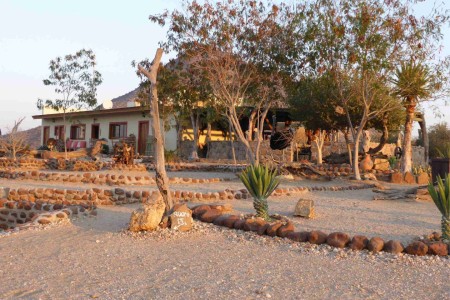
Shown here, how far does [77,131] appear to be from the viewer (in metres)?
34.5

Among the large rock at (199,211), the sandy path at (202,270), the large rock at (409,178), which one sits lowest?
the sandy path at (202,270)

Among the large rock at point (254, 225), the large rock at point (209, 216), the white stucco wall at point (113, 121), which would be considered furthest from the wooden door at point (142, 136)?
the large rock at point (254, 225)

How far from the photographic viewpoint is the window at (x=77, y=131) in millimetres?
33562

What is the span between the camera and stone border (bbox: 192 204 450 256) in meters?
5.70

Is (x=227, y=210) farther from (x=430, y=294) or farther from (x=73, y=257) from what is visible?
(x=430, y=294)

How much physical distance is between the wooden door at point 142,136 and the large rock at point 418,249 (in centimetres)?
2344

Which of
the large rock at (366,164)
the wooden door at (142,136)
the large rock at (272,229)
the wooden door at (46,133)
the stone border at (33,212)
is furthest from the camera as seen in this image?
the wooden door at (46,133)

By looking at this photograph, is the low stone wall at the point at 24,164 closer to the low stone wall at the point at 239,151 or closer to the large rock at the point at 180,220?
the low stone wall at the point at 239,151

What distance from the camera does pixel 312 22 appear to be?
602 inches

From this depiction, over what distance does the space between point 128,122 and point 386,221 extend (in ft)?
75.2

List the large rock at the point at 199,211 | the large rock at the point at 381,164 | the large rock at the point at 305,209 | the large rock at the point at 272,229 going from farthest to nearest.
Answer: the large rock at the point at 381,164, the large rock at the point at 305,209, the large rock at the point at 199,211, the large rock at the point at 272,229

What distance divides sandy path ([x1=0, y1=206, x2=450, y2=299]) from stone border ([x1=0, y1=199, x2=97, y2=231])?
997 millimetres

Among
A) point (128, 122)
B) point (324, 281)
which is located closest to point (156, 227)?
point (324, 281)

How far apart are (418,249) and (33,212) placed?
21.4ft
